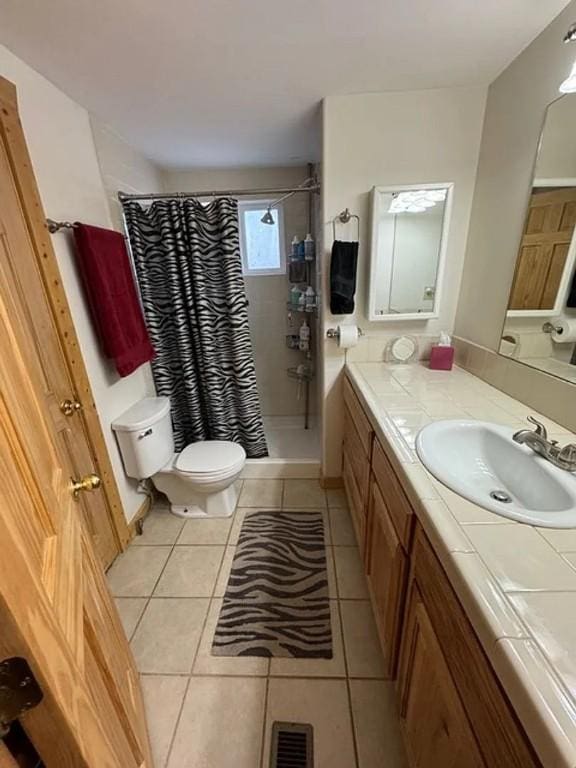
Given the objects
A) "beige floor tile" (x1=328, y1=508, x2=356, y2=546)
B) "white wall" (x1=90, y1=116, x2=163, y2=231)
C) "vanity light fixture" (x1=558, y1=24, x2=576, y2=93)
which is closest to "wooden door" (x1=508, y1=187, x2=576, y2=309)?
"vanity light fixture" (x1=558, y1=24, x2=576, y2=93)

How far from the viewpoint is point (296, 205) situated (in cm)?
261

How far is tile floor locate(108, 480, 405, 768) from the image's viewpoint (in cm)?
106

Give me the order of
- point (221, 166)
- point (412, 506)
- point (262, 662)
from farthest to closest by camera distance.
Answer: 1. point (221, 166)
2. point (262, 662)
3. point (412, 506)

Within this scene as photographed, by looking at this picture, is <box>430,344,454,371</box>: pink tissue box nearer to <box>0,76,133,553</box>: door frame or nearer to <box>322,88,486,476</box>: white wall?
<box>322,88,486,476</box>: white wall

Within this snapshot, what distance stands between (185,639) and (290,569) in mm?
544

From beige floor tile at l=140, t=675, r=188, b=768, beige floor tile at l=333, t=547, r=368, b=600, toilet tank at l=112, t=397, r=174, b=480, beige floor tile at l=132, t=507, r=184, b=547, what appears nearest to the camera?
beige floor tile at l=140, t=675, r=188, b=768

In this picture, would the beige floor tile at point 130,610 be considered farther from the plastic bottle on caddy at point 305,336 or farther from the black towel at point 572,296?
the black towel at point 572,296

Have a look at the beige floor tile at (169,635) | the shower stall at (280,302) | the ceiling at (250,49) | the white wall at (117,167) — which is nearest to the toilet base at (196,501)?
the shower stall at (280,302)

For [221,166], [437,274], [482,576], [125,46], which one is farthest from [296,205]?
[482,576]

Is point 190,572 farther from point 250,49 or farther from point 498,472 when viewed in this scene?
point 250,49

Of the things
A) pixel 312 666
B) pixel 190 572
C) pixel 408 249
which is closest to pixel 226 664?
pixel 312 666

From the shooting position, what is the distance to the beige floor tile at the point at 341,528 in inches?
71.9

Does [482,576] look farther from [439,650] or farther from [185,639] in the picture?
[185,639]

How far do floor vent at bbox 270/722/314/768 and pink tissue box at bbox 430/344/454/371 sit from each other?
156cm
